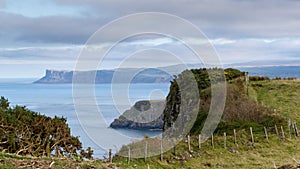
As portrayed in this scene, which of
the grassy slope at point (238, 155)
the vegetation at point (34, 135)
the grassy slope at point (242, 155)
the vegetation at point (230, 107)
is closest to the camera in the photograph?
the vegetation at point (34, 135)

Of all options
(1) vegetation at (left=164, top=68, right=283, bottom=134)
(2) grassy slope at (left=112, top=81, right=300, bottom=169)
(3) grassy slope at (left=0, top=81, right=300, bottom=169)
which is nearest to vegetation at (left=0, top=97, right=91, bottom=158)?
(3) grassy slope at (left=0, top=81, right=300, bottom=169)

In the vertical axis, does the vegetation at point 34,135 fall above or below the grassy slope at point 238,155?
above

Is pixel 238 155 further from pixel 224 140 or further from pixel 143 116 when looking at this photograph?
pixel 143 116

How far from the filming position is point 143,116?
169 ft

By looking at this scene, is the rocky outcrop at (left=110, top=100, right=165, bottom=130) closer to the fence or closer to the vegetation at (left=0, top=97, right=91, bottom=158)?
the fence

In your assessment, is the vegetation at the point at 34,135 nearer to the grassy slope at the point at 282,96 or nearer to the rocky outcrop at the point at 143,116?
the grassy slope at the point at 282,96

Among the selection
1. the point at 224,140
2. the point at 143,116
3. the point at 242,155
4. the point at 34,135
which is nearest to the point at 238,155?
the point at 242,155

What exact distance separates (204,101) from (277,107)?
7.68 metres

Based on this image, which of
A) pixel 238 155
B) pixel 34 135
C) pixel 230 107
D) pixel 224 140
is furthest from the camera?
pixel 230 107

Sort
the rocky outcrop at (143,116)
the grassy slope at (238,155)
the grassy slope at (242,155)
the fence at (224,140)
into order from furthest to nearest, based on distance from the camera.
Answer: the rocky outcrop at (143,116)
the fence at (224,140)
the grassy slope at (242,155)
the grassy slope at (238,155)

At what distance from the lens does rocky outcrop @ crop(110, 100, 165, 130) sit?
153ft

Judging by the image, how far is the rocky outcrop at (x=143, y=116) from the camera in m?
46.5

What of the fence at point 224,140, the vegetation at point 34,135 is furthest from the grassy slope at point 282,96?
the vegetation at point 34,135

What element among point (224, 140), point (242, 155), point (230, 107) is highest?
point (230, 107)
